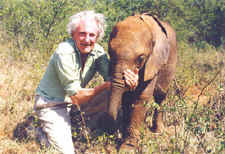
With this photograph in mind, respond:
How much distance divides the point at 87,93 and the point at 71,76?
0.96 ft

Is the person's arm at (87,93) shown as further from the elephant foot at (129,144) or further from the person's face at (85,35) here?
the elephant foot at (129,144)

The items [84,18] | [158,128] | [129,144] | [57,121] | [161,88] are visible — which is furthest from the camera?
[161,88]

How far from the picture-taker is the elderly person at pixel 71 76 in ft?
11.1

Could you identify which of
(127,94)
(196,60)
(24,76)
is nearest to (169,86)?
(127,94)

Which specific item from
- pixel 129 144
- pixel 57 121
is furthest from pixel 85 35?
pixel 129 144

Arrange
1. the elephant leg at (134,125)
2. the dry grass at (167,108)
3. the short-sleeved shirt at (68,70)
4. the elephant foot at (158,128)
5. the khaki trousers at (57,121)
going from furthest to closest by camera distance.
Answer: the elephant foot at (158,128) → the elephant leg at (134,125) → the khaki trousers at (57,121) → the short-sleeved shirt at (68,70) → the dry grass at (167,108)

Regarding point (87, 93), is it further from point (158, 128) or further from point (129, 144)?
point (158, 128)

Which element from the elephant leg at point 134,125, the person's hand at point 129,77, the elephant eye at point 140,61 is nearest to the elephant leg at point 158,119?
the elephant leg at point 134,125

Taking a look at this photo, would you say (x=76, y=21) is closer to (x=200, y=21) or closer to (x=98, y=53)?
(x=98, y=53)

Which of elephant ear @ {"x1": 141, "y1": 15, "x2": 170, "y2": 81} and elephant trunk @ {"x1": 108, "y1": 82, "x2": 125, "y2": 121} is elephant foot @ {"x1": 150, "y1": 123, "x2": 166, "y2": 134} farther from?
elephant trunk @ {"x1": 108, "y1": 82, "x2": 125, "y2": 121}

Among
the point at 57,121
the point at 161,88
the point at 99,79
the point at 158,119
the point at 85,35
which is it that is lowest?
the point at 158,119

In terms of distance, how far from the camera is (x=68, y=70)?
11.0 feet

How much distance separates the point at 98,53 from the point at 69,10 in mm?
3761

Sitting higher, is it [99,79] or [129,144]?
[99,79]
